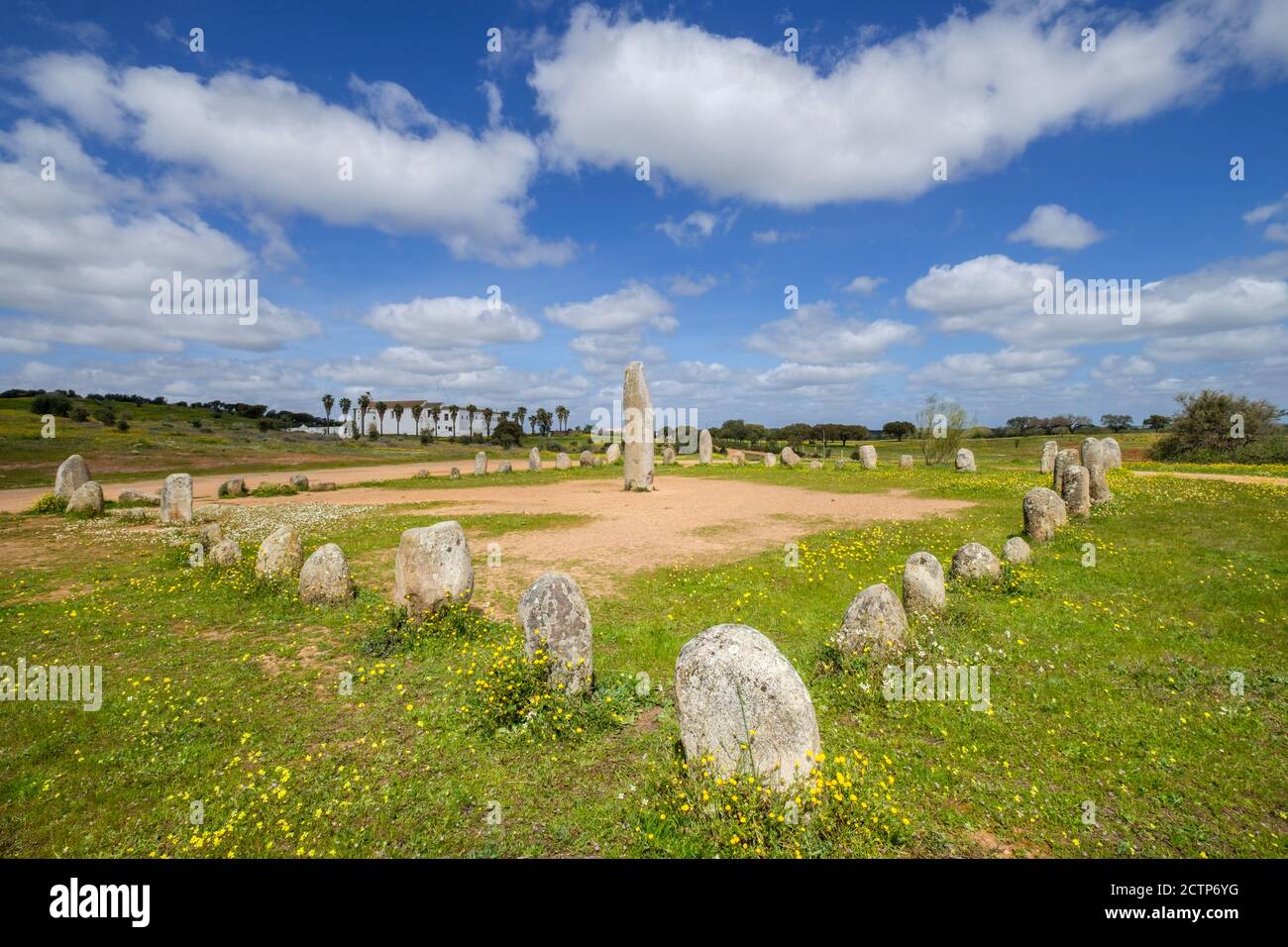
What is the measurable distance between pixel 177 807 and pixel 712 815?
5.17 metres

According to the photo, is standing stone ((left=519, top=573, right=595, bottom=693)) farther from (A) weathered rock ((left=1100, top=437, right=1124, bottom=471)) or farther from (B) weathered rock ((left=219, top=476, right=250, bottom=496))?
(A) weathered rock ((left=1100, top=437, right=1124, bottom=471))

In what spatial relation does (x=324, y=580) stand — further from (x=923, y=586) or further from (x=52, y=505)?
(x=52, y=505)

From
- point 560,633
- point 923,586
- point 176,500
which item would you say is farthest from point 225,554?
point 923,586

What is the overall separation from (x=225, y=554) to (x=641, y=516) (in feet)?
43.2

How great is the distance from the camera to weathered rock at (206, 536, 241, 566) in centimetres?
1367

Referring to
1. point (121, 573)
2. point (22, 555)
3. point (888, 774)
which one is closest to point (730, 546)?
point (888, 774)

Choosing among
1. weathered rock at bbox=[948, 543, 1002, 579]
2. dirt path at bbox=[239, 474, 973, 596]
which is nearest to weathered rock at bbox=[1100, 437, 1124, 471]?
dirt path at bbox=[239, 474, 973, 596]

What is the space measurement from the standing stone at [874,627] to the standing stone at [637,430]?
2173cm

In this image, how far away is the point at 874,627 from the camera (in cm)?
830

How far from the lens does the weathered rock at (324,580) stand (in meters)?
11.2

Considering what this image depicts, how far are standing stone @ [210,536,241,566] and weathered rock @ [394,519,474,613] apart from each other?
6235 millimetres

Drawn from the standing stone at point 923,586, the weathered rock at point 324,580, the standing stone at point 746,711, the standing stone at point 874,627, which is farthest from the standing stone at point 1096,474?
the weathered rock at point 324,580

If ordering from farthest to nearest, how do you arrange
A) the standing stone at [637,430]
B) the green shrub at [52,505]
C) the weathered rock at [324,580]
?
the standing stone at [637,430] → the green shrub at [52,505] → the weathered rock at [324,580]

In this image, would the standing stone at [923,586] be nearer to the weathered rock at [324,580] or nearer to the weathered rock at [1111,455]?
the weathered rock at [324,580]
